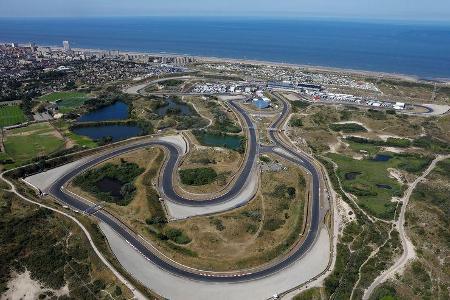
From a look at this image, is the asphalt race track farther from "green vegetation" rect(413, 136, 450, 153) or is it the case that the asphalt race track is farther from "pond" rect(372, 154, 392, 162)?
"green vegetation" rect(413, 136, 450, 153)

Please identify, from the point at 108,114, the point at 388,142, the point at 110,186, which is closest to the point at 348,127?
the point at 388,142

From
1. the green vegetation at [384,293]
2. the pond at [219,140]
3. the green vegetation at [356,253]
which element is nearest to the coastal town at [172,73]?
the pond at [219,140]

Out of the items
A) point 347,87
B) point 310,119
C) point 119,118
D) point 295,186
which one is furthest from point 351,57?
point 295,186

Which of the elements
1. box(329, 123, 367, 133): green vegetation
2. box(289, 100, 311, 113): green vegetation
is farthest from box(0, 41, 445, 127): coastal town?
box(329, 123, 367, 133): green vegetation

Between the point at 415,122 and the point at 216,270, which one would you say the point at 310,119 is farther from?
the point at 216,270

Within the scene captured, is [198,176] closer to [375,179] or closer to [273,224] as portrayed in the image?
[273,224]

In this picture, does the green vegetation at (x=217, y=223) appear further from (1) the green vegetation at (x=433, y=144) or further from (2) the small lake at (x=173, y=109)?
(2) the small lake at (x=173, y=109)
